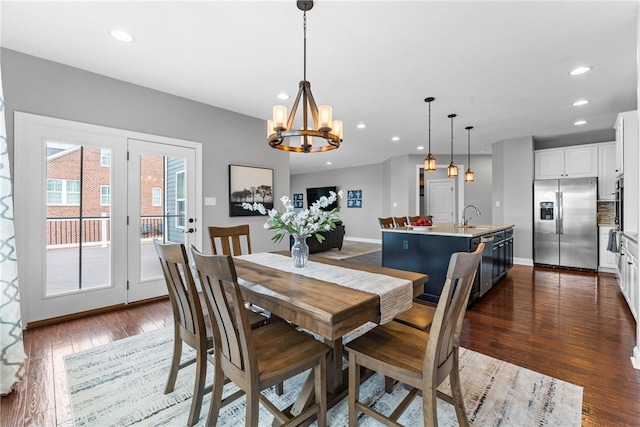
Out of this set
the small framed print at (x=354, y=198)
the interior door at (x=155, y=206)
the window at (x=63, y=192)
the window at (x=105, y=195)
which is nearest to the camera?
the window at (x=63, y=192)

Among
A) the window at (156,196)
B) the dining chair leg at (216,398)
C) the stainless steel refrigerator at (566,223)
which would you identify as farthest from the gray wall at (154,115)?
the stainless steel refrigerator at (566,223)

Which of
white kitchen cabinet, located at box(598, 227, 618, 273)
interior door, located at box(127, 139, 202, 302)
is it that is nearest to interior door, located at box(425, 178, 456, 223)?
white kitchen cabinet, located at box(598, 227, 618, 273)

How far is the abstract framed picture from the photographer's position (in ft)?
14.0

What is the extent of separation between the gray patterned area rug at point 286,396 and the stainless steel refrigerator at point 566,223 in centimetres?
439

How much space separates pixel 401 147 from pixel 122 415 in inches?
266

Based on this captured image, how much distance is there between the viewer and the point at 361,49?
261 centimetres

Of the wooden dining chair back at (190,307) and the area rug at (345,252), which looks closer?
the wooden dining chair back at (190,307)

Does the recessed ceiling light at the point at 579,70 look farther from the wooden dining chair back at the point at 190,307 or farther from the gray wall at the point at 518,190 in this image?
the wooden dining chair back at the point at 190,307

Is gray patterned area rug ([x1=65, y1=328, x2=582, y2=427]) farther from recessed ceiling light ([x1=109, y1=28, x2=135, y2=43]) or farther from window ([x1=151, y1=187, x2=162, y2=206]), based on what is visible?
recessed ceiling light ([x1=109, y1=28, x2=135, y2=43])

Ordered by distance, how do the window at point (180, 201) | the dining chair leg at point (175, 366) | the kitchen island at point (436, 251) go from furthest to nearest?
the window at point (180, 201) < the kitchen island at point (436, 251) < the dining chair leg at point (175, 366)

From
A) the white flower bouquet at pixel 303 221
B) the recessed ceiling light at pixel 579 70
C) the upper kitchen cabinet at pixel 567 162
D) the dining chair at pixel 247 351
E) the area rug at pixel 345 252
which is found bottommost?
the area rug at pixel 345 252

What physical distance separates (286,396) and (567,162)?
21.4 feet

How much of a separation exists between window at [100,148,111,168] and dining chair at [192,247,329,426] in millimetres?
2704

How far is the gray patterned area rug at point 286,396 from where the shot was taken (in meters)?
1.61
